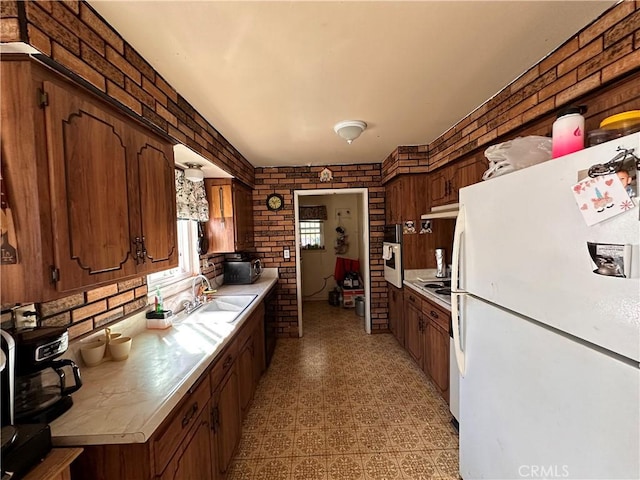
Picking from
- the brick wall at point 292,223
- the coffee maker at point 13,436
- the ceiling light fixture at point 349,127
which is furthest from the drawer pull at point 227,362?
the brick wall at point 292,223

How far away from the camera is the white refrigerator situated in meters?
0.72

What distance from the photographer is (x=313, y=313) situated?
4809mm

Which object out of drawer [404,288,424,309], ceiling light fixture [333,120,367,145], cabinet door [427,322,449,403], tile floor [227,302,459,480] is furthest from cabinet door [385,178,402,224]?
tile floor [227,302,459,480]

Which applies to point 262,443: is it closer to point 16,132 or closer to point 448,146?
point 16,132

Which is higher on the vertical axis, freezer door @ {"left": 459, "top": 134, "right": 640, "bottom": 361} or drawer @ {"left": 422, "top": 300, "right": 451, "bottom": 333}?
freezer door @ {"left": 459, "top": 134, "right": 640, "bottom": 361}

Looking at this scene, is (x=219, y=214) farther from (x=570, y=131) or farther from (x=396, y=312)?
(x=570, y=131)

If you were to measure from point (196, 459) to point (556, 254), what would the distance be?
1.62 metres

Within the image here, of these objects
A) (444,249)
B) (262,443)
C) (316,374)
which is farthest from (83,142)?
(444,249)

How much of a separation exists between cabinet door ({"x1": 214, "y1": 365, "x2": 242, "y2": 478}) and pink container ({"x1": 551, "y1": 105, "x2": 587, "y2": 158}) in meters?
1.96

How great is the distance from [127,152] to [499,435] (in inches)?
82.8

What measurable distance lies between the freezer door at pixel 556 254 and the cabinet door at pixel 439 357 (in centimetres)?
101

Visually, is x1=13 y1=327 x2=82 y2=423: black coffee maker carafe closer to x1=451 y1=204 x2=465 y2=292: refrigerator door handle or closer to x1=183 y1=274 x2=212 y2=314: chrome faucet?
x1=183 y1=274 x2=212 y2=314: chrome faucet

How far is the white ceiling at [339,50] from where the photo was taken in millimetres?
1078

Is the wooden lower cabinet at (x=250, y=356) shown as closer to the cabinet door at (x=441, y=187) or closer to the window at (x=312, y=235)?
the cabinet door at (x=441, y=187)
